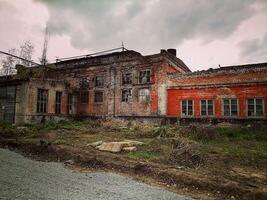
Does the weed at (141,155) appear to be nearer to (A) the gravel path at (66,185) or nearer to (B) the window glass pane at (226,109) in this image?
(A) the gravel path at (66,185)

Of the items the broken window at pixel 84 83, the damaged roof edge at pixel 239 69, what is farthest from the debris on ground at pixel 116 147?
the broken window at pixel 84 83

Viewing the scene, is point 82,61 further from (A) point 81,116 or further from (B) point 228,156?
(B) point 228,156

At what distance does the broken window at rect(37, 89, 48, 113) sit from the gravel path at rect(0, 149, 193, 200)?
13.0m

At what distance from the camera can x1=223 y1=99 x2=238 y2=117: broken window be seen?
56.3 ft

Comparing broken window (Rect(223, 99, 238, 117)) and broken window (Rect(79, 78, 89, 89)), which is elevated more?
broken window (Rect(79, 78, 89, 89))

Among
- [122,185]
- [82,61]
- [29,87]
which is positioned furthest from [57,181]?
[82,61]

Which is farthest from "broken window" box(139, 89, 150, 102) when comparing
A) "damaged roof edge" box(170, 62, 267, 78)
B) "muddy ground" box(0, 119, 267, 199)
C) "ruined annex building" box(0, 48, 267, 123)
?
"muddy ground" box(0, 119, 267, 199)

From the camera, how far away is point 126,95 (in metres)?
22.0

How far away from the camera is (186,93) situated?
19047mm

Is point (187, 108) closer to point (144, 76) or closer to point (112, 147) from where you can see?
point (144, 76)

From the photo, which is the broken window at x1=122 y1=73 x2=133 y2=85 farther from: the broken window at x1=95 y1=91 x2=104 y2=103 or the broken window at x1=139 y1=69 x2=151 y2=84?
→ the broken window at x1=95 y1=91 x2=104 y2=103

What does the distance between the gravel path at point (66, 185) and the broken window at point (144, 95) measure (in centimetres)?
1433

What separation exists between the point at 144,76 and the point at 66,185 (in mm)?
16680

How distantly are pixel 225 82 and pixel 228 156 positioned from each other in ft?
33.6
